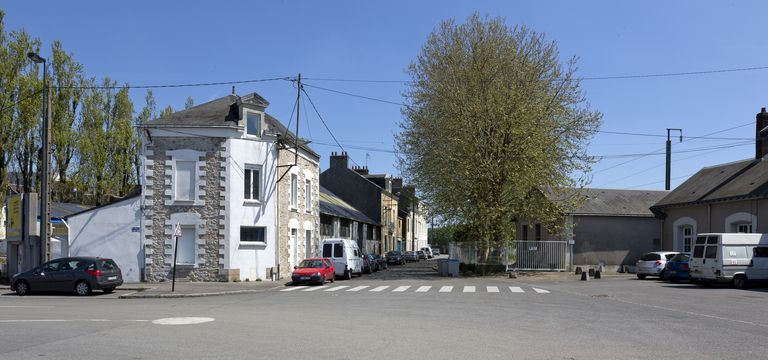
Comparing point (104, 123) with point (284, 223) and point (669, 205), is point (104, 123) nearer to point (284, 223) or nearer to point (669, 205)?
point (284, 223)

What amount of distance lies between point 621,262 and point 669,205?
450 centimetres

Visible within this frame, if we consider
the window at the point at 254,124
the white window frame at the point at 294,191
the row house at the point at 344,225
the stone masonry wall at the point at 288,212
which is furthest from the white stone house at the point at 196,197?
the row house at the point at 344,225

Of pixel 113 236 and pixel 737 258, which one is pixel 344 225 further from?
pixel 737 258

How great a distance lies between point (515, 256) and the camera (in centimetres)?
3934

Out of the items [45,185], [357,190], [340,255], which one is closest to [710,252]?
[340,255]

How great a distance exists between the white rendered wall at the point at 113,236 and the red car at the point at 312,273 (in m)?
7.46

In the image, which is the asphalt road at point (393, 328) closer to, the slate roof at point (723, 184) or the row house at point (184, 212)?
the row house at point (184, 212)

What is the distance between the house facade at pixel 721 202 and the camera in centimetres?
3287

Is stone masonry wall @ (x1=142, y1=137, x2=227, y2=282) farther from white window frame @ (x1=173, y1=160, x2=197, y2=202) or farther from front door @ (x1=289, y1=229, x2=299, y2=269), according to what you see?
front door @ (x1=289, y1=229, x2=299, y2=269)

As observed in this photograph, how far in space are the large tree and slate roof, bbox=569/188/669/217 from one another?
400 centimetres

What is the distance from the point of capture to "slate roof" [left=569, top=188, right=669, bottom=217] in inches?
1602

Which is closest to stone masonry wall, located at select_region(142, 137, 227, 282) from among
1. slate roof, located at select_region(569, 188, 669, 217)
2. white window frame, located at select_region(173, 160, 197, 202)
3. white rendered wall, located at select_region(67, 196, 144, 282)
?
white window frame, located at select_region(173, 160, 197, 202)

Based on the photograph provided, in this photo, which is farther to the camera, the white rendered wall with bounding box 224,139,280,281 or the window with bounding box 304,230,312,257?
the window with bounding box 304,230,312,257

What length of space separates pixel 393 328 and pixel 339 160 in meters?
59.3
